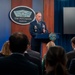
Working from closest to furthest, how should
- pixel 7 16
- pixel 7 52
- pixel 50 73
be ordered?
pixel 50 73 < pixel 7 52 < pixel 7 16

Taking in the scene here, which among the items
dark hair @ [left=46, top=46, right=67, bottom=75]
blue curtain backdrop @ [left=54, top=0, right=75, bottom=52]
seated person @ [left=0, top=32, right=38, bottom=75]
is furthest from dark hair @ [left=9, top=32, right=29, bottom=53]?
blue curtain backdrop @ [left=54, top=0, right=75, bottom=52]

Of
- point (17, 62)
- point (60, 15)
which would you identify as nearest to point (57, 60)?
point (17, 62)

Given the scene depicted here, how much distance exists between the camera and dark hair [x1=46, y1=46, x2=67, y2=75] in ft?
6.21

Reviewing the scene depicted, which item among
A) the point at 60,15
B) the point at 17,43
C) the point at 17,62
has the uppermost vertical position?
the point at 60,15

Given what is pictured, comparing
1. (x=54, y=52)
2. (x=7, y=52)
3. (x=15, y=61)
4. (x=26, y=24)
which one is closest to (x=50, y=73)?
(x=54, y=52)

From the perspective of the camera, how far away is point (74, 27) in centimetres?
784

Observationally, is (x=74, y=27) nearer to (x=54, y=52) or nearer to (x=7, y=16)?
(x=7, y=16)

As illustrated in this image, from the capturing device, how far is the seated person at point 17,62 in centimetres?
194

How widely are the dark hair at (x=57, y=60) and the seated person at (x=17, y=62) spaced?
0.56ft

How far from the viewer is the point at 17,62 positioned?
195cm

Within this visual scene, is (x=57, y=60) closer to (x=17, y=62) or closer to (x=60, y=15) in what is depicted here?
(x=17, y=62)

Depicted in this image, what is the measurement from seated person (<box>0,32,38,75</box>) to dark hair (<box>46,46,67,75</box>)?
0.56 feet

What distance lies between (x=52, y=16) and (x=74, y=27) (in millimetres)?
842

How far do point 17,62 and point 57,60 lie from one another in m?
0.34
